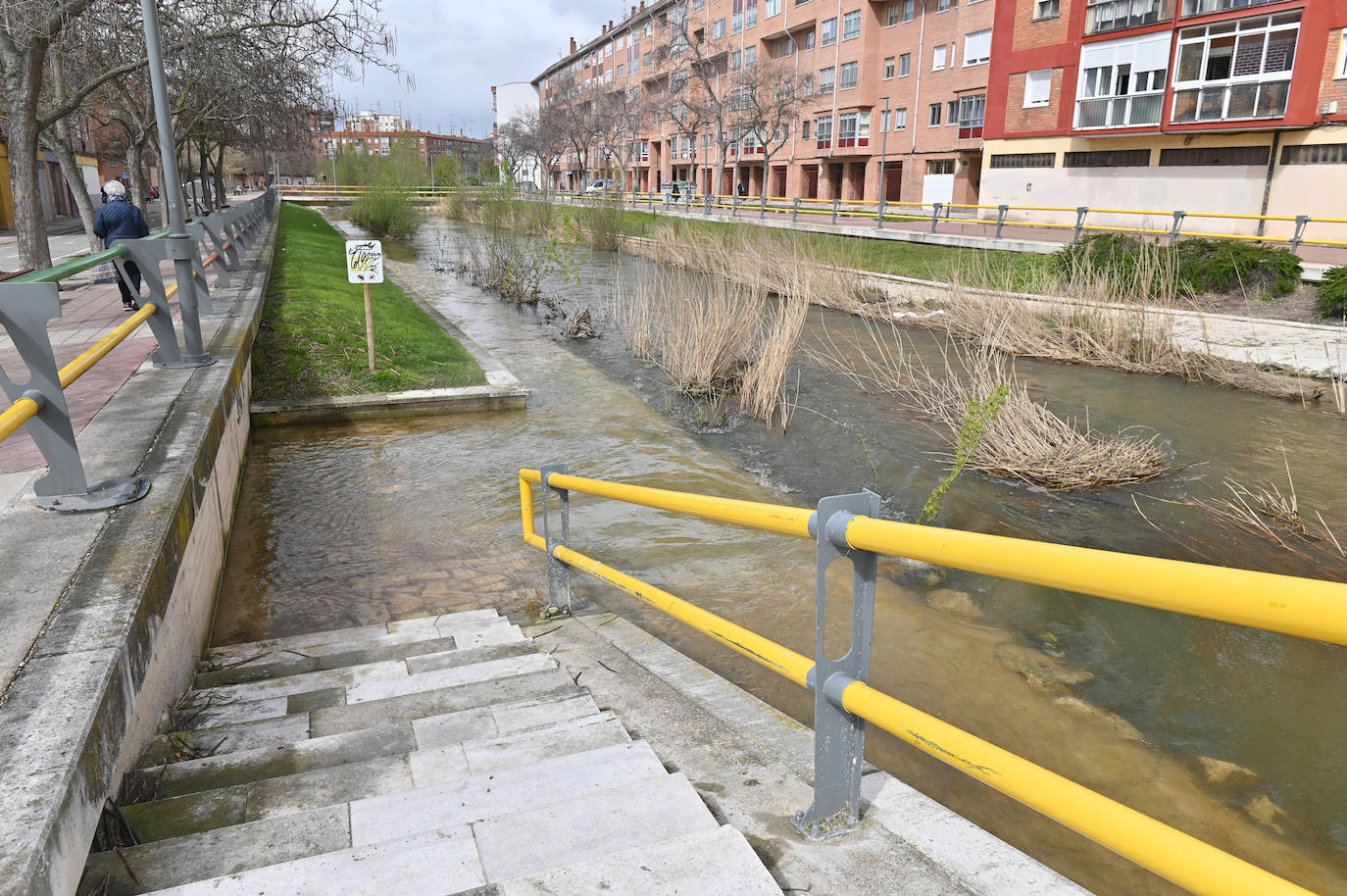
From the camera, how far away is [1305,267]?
16438 mm

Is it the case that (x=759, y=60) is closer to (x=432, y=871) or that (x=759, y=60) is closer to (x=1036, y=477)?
(x=1036, y=477)

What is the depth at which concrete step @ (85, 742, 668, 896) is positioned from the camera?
208cm

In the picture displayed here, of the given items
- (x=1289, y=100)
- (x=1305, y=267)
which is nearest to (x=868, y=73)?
(x=1289, y=100)

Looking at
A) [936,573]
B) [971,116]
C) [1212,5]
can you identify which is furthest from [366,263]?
[971,116]

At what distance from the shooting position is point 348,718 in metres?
3.29

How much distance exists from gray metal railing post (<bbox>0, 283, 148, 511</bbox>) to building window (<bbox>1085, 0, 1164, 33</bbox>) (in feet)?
114

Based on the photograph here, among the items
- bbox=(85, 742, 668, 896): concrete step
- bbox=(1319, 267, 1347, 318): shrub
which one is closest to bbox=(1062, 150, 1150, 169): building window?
bbox=(1319, 267, 1347, 318): shrub

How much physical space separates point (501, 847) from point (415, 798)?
1.44 ft

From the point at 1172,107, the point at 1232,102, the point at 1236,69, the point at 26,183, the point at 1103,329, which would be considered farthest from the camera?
the point at 1172,107

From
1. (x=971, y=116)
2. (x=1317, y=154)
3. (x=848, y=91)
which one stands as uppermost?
(x=848, y=91)

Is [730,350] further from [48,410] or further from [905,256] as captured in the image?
[905,256]

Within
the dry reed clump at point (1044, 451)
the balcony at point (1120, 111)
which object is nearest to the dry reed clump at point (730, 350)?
the dry reed clump at point (1044, 451)

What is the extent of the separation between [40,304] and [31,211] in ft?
39.3

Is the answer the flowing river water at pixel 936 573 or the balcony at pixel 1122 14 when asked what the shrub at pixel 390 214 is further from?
the balcony at pixel 1122 14
